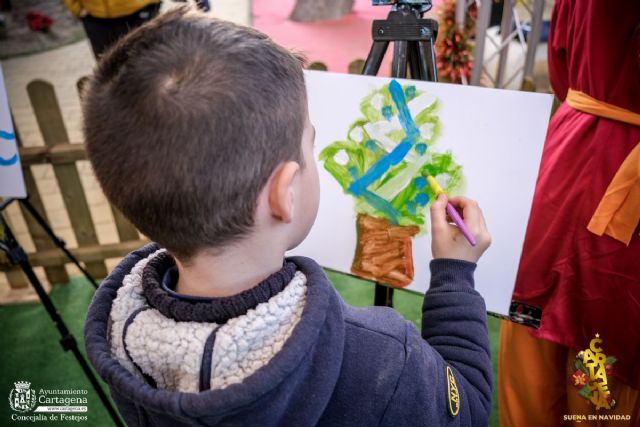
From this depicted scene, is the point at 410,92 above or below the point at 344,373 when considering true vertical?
above

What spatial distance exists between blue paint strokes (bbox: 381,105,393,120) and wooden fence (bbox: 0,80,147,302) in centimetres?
174

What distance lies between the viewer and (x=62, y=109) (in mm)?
4906

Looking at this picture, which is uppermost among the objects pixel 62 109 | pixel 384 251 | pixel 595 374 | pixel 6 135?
pixel 6 135

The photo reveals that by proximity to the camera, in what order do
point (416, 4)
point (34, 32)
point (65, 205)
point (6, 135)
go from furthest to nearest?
point (34, 32), point (65, 205), point (6, 135), point (416, 4)

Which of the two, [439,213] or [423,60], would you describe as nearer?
[439,213]

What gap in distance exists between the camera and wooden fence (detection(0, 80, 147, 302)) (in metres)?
2.23

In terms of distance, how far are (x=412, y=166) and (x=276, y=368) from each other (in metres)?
0.68

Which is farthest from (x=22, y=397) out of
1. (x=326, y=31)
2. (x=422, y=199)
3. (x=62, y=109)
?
(x=326, y=31)

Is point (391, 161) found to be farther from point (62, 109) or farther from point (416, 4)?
point (62, 109)

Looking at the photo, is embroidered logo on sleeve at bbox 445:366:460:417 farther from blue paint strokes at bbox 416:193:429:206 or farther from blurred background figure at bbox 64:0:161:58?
blurred background figure at bbox 64:0:161:58

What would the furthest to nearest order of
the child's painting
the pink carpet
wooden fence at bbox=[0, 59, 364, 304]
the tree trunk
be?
the tree trunk → the pink carpet → wooden fence at bbox=[0, 59, 364, 304] → the child's painting

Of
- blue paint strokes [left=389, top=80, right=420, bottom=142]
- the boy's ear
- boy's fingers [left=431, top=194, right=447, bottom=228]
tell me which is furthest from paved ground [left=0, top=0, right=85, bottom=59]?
the boy's ear

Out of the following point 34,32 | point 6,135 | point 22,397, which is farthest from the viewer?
point 34,32

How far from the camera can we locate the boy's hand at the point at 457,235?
0.89 meters
